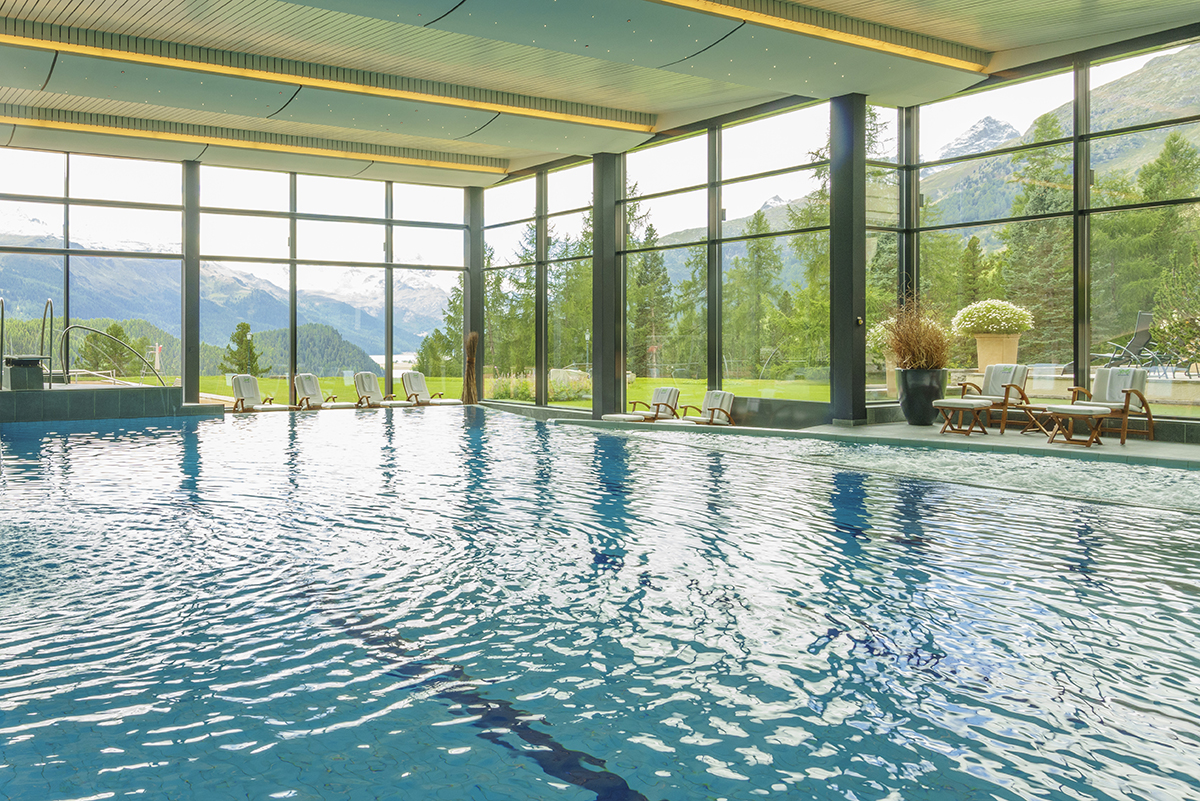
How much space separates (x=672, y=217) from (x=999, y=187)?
4.75 meters

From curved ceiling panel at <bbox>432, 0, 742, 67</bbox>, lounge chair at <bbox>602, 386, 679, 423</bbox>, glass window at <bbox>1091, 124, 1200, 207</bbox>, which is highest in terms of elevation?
curved ceiling panel at <bbox>432, 0, 742, 67</bbox>

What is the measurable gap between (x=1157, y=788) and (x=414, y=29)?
8.84 metres

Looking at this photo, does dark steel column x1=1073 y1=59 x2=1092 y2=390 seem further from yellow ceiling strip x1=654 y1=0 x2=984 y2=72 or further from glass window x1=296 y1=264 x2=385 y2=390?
glass window x1=296 y1=264 x2=385 y2=390

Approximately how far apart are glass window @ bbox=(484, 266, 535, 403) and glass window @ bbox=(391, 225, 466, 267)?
2.70 ft

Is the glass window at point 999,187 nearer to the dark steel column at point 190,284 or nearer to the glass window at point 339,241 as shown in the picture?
the glass window at point 339,241

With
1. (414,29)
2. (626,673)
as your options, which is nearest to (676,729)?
(626,673)

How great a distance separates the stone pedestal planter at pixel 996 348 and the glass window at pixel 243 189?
1197 cm

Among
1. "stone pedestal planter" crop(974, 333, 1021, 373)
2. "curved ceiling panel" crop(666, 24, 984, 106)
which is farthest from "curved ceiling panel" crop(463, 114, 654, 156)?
"stone pedestal planter" crop(974, 333, 1021, 373)

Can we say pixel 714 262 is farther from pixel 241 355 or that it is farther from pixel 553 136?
pixel 241 355

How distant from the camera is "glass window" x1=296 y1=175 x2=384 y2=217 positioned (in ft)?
51.6

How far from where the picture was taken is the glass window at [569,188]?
14.9 meters

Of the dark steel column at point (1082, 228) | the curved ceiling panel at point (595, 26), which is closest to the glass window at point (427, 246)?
the curved ceiling panel at point (595, 26)

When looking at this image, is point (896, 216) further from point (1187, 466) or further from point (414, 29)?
point (414, 29)

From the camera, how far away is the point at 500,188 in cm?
1694
